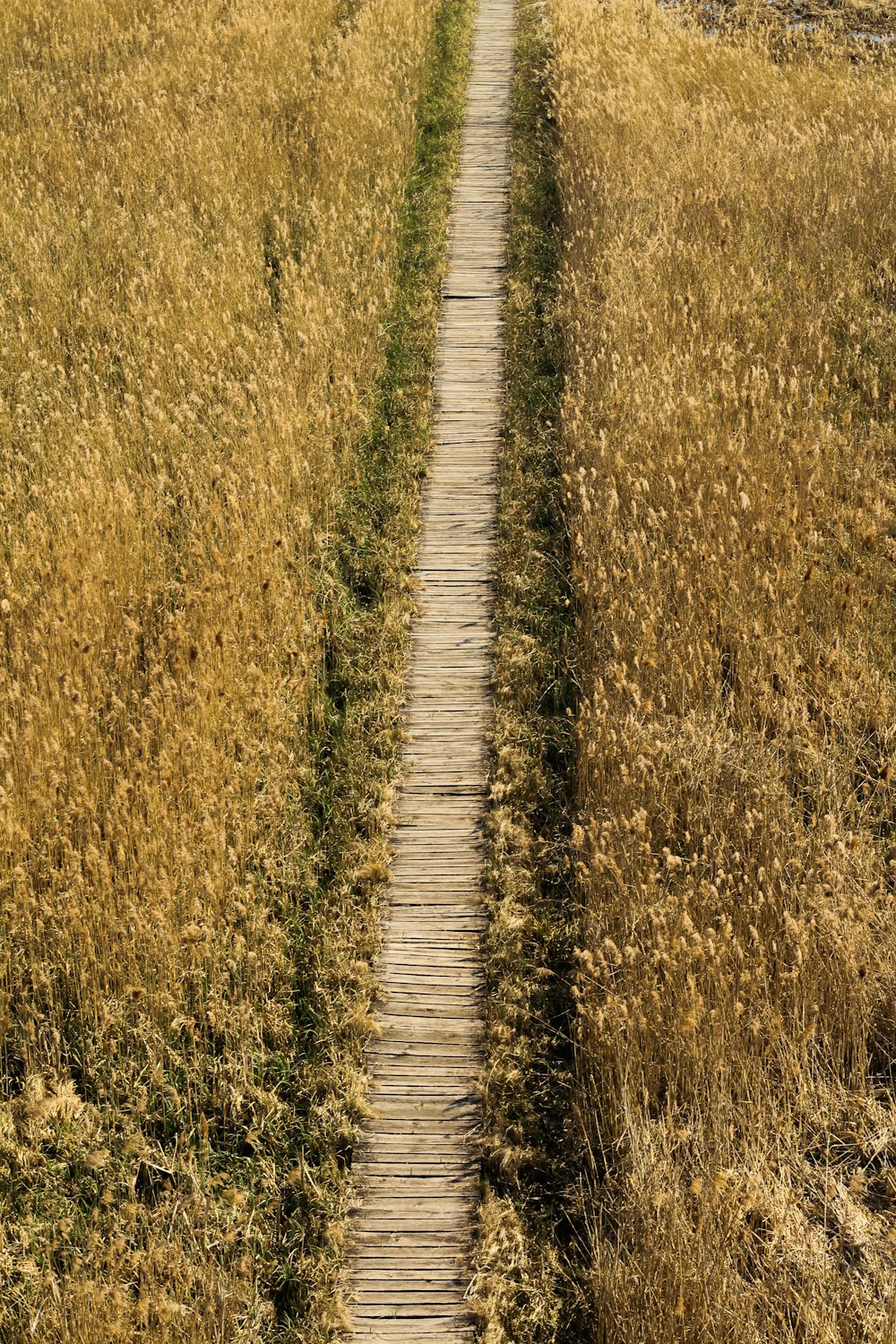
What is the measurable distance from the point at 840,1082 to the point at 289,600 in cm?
305

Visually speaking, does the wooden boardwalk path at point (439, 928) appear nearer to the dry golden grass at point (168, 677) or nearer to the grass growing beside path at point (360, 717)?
the grass growing beside path at point (360, 717)

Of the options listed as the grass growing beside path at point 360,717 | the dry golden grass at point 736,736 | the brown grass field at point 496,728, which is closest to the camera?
the dry golden grass at point 736,736

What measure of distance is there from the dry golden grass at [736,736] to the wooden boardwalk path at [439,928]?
42 centimetres

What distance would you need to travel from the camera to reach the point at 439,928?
4.71m

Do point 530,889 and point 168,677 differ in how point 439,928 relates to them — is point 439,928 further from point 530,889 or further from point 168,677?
point 168,677

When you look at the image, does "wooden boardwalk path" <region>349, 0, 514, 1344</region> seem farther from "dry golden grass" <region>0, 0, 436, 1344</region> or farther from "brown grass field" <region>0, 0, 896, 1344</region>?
"dry golden grass" <region>0, 0, 436, 1344</region>

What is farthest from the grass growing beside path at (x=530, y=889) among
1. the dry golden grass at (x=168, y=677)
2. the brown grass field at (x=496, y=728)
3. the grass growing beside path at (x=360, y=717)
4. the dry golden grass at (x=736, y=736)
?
the dry golden grass at (x=168, y=677)

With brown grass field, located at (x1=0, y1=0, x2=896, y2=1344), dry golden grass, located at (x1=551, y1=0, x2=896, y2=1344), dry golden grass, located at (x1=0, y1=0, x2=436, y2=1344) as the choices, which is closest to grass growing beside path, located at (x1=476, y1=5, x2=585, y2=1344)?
brown grass field, located at (x1=0, y1=0, x2=896, y2=1344)

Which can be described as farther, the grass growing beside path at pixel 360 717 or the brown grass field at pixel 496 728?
the grass growing beside path at pixel 360 717

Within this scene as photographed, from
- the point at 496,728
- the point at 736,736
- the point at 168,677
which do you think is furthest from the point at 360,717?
the point at 736,736

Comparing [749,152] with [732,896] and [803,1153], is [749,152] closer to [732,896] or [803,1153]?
[732,896]

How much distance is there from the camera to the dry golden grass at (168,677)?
380 centimetres

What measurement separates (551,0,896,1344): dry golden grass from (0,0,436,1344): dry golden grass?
3.36ft

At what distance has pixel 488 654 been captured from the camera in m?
5.95
